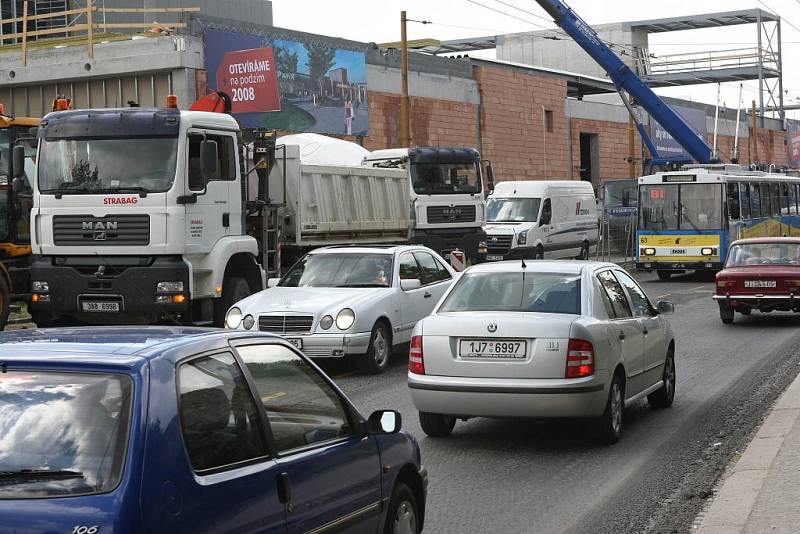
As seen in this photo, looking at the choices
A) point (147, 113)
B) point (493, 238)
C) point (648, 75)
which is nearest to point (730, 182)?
point (493, 238)

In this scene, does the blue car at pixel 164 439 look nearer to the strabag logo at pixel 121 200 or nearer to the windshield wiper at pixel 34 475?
the windshield wiper at pixel 34 475

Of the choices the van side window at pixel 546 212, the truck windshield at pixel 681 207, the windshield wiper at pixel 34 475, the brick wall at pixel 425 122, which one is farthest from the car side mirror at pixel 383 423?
the brick wall at pixel 425 122

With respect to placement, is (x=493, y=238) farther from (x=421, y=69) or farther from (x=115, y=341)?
(x=115, y=341)

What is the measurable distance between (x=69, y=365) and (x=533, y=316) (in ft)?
20.0

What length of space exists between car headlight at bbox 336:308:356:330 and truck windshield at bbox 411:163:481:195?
1645 centimetres

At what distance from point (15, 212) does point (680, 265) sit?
793 inches

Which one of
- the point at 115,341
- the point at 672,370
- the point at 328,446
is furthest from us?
the point at 672,370

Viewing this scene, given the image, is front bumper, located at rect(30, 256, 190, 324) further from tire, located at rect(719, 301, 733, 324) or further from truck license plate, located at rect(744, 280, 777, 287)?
truck license plate, located at rect(744, 280, 777, 287)

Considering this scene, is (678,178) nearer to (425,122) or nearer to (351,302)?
(425,122)

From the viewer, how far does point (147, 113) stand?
55.3 ft

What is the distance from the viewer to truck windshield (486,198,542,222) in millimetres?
37625

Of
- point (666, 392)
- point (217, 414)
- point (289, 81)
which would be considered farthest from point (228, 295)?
point (289, 81)

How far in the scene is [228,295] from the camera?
18.3 m

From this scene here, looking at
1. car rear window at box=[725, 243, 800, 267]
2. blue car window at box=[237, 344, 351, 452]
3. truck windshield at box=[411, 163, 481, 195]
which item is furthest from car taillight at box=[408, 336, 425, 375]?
truck windshield at box=[411, 163, 481, 195]
